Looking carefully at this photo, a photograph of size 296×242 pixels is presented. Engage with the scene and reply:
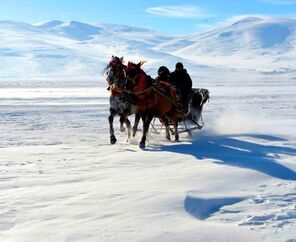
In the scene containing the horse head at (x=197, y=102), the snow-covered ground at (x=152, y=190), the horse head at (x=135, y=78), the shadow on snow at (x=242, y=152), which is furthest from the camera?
the horse head at (x=197, y=102)

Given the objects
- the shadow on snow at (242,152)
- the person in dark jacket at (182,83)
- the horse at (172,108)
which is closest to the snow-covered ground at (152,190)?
the shadow on snow at (242,152)

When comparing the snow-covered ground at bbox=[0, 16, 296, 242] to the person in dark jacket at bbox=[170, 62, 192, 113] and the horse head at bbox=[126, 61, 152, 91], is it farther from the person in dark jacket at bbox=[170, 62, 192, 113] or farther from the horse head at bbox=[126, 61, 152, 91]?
the horse head at bbox=[126, 61, 152, 91]

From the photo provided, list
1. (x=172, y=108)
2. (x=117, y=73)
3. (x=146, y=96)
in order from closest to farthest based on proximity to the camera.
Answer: (x=117, y=73) → (x=146, y=96) → (x=172, y=108)

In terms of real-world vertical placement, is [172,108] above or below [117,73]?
below

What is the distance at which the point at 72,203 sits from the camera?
16.1 feet

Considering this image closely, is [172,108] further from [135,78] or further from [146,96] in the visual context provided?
Result: [135,78]

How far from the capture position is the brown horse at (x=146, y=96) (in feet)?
30.9

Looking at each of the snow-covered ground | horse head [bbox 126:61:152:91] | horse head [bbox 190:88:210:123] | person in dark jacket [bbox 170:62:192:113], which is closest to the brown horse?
horse head [bbox 126:61:152:91]

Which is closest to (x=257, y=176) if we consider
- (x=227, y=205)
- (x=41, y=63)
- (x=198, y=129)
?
(x=227, y=205)

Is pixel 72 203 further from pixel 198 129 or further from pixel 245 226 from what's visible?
pixel 198 129

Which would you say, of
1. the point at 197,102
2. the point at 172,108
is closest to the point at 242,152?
the point at 172,108

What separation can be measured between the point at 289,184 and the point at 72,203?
2409 mm

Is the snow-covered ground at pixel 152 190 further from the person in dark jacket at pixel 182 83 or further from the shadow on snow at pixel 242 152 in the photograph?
the person in dark jacket at pixel 182 83

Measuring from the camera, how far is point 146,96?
377 inches
